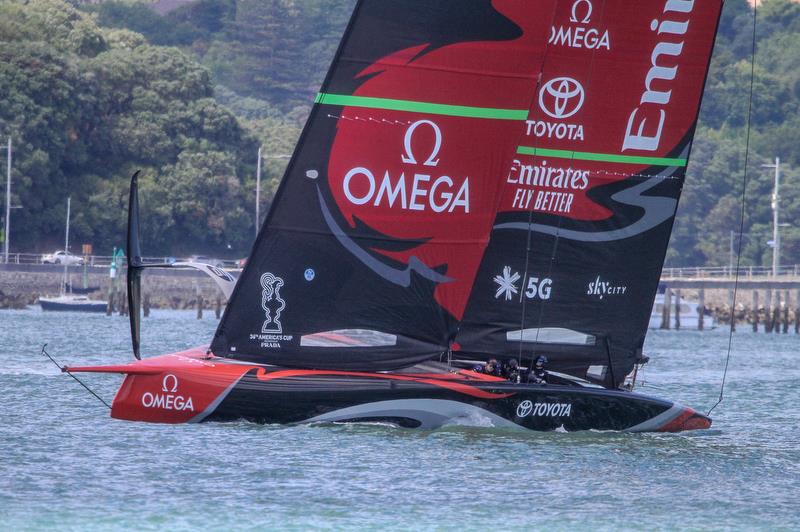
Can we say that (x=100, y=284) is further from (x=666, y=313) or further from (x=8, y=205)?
(x=666, y=313)

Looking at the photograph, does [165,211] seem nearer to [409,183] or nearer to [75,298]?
[75,298]

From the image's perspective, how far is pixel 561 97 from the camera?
20.3 m

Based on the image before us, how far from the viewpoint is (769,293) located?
86.9 m

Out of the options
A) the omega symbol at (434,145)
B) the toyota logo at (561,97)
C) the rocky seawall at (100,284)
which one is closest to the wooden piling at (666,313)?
the rocky seawall at (100,284)

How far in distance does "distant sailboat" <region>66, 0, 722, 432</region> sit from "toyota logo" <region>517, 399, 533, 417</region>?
0.02 meters

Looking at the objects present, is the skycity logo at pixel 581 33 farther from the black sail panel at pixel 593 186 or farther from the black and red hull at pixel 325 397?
the black and red hull at pixel 325 397

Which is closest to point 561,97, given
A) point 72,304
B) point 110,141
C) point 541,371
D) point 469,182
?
point 469,182

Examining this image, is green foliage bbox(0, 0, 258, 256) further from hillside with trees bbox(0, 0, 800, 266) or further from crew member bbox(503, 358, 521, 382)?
crew member bbox(503, 358, 521, 382)

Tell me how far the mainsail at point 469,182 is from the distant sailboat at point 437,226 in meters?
0.02

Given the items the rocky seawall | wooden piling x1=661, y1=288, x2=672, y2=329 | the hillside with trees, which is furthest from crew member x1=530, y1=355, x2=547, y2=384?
the hillside with trees

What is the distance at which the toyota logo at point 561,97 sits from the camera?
797 inches

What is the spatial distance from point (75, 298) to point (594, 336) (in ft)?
193

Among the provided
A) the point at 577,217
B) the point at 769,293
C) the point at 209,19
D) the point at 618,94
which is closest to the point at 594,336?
the point at 577,217

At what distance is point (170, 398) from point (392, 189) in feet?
11.4
